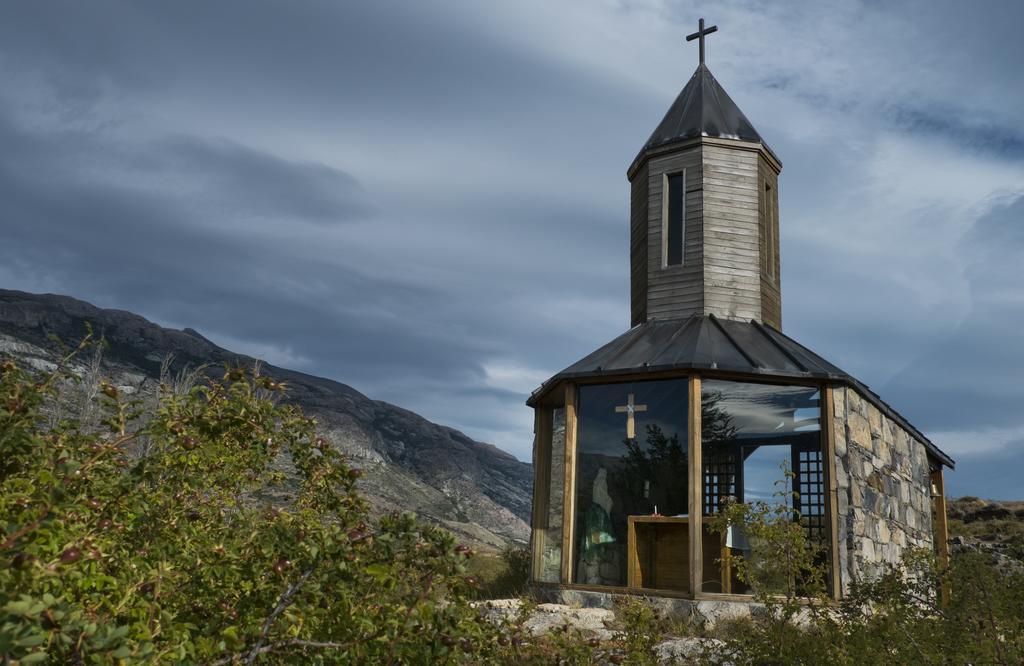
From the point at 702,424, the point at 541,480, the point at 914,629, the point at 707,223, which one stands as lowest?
the point at 914,629

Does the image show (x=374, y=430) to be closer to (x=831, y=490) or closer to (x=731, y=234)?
(x=731, y=234)

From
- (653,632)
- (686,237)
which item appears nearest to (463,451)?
(686,237)

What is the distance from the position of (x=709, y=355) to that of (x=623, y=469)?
2.04 meters

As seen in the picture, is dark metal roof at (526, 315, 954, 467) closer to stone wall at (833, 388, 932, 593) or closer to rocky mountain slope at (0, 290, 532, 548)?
stone wall at (833, 388, 932, 593)

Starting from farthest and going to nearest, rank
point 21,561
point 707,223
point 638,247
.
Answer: point 638,247, point 707,223, point 21,561

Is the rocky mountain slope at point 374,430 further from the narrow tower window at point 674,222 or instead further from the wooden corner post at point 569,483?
the wooden corner post at point 569,483

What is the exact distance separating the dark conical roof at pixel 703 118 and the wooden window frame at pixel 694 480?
486 cm

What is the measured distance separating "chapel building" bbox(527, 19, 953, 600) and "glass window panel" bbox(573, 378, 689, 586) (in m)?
0.02

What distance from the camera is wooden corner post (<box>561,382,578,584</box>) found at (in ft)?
39.5

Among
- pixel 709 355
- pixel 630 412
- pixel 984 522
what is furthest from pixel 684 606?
pixel 984 522

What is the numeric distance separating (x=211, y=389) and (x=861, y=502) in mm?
10033

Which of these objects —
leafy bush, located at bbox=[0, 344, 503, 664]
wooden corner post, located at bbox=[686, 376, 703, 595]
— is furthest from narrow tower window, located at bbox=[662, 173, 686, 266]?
leafy bush, located at bbox=[0, 344, 503, 664]

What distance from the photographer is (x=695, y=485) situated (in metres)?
11.4

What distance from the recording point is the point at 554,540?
12.8 metres
